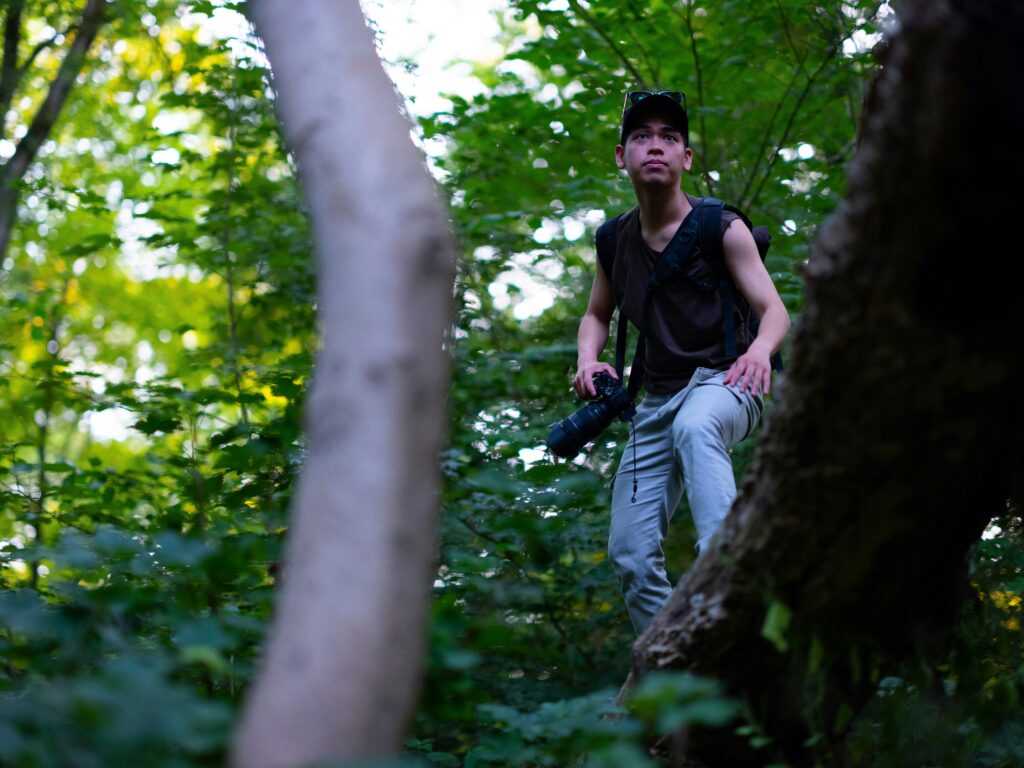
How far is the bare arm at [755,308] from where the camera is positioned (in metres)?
3.55

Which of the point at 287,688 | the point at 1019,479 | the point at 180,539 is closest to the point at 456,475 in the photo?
the point at 180,539

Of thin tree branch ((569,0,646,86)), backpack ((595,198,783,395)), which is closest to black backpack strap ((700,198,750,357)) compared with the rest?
backpack ((595,198,783,395))

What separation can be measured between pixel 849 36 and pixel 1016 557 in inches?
134

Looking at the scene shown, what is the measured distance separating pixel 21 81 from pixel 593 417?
758 centimetres

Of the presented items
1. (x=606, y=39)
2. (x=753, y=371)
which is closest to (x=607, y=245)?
(x=753, y=371)

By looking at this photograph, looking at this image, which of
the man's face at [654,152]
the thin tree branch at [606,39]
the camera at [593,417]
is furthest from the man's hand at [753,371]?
the thin tree branch at [606,39]

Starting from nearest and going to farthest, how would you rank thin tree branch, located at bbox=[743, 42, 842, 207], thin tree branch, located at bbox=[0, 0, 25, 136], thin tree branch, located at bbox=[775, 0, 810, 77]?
1. thin tree branch, located at bbox=[775, 0, 810, 77]
2. thin tree branch, located at bbox=[743, 42, 842, 207]
3. thin tree branch, located at bbox=[0, 0, 25, 136]

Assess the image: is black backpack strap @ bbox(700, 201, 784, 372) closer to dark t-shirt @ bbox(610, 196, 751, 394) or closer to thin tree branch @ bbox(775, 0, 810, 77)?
dark t-shirt @ bbox(610, 196, 751, 394)

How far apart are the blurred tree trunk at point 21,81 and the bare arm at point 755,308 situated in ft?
20.3

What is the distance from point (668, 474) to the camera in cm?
398

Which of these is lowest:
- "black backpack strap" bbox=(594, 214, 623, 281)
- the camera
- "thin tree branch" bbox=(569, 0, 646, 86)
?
the camera

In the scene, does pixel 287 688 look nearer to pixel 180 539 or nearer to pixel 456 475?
pixel 180 539

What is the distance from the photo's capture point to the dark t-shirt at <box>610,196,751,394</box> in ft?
12.7

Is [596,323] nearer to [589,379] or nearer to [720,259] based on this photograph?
[589,379]
